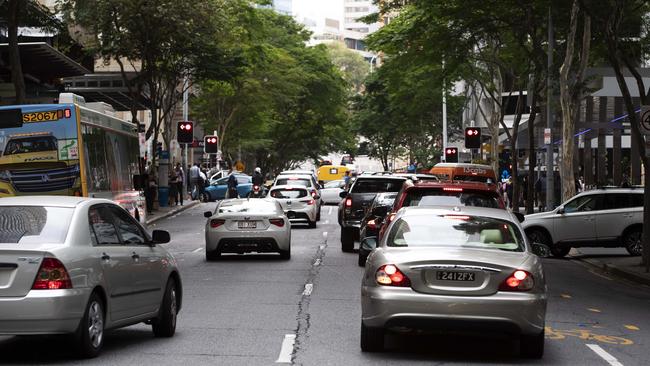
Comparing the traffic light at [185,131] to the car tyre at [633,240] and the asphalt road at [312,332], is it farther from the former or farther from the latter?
the asphalt road at [312,332]

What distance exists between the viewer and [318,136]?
8475 cm

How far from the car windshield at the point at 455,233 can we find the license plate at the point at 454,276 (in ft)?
2.37

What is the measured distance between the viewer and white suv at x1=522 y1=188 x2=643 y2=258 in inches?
1039

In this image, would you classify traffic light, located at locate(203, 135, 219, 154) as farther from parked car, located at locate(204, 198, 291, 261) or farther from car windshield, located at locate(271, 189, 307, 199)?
parked car, located at locate(204, 198, 291, 261)

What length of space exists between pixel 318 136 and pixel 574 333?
7175cm

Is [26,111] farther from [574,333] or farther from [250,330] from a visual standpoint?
[574,333]

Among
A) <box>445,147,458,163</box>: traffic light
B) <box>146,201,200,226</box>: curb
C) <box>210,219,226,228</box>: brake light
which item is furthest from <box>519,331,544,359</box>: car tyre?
<box>445,147,458,163</box>: traffic light

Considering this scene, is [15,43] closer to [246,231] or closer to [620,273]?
[246,231]

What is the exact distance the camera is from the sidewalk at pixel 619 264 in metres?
21.6

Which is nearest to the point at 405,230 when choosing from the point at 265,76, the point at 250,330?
the point at 250,330

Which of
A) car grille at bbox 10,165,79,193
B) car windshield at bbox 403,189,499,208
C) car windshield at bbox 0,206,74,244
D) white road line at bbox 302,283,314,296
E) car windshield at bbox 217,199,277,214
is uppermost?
car windshield at bbox 0,206,74,244

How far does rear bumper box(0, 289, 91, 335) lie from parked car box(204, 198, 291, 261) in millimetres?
14063

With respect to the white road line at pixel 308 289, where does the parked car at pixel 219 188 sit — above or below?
below

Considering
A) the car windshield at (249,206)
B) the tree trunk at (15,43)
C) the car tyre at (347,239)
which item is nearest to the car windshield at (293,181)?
the car tyre at (347,239)
